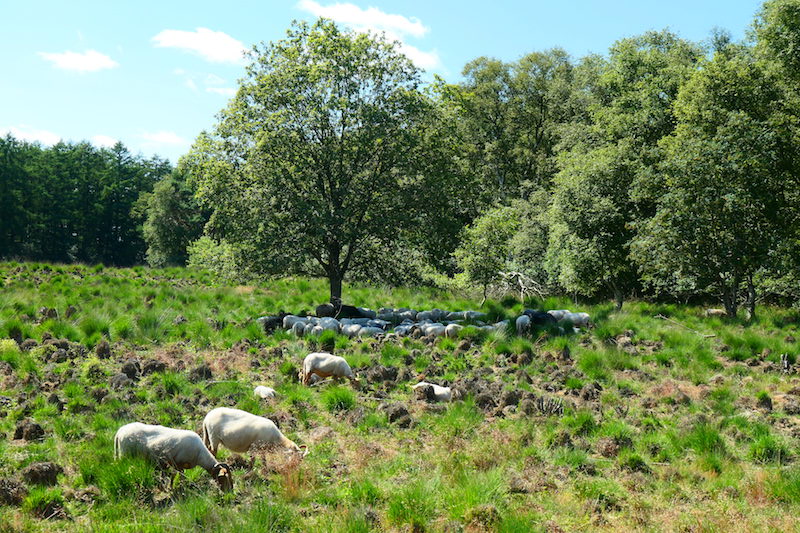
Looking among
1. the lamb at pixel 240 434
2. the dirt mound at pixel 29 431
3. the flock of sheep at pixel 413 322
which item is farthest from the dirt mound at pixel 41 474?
the flock of sheep at pixel 413 322

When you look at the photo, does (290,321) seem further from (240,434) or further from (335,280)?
(240,434)

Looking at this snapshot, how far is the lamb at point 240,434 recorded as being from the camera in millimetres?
7641

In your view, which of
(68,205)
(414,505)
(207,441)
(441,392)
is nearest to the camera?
(414,505)

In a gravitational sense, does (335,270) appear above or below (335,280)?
above

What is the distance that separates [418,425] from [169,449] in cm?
362

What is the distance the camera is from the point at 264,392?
402 inches

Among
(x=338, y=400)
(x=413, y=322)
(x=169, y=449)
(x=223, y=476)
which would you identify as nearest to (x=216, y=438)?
(x=169, y=449)

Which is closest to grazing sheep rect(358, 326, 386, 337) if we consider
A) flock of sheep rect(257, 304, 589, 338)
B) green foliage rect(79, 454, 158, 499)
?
flock of sheep rect(257, 304, 589, 338)

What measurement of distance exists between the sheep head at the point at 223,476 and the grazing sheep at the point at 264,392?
130 inches

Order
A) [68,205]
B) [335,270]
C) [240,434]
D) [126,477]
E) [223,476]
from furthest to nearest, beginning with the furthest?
1. [68,205]
2. [335,270]
3. [240,434]
4. [223,476]
5. [126,477]

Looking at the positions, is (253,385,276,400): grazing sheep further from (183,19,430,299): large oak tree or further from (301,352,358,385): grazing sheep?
(183,19,430,299): large oak tree

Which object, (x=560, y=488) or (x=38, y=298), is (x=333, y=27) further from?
(x=560, y=488)

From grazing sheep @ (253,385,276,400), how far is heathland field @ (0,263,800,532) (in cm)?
17

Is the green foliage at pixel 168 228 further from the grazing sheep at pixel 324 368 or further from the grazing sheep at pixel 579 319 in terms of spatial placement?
the grazing sheep at pixel 324 368
